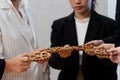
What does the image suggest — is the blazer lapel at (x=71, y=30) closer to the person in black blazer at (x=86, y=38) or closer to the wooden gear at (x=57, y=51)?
the person in black blazer at (x=86, y=38)

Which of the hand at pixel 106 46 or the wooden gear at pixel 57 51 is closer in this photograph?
the wooden gear at pixel 57 51

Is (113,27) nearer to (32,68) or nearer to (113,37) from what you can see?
(113,37)

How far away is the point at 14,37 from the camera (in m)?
1.20

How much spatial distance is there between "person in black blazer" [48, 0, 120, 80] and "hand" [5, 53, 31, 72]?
0.98 ft

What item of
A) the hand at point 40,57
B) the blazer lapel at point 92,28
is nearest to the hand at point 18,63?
the hand at point 40,57

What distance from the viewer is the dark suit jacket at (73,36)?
139 cm

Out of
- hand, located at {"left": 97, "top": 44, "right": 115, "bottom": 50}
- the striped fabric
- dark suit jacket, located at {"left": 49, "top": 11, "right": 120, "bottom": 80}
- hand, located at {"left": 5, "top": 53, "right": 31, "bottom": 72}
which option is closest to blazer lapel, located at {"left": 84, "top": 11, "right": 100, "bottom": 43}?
dark suit jacket, located at {"left": 49, "top": 11, "right": 120, "bottom": 80}

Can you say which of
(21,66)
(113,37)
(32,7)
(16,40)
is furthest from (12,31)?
(32,7)

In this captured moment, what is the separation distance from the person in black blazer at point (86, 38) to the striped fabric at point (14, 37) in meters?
0.16

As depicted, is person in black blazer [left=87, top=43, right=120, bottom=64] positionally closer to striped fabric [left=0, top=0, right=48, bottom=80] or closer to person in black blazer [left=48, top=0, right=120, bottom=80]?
person in black blazer [left=48, top=0, right=120, bottom=80]

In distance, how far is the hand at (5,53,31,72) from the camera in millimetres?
1108

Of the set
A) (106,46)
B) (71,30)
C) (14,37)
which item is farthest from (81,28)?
(14,37)

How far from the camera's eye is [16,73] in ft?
4.09

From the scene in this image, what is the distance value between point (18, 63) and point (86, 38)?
430mm
